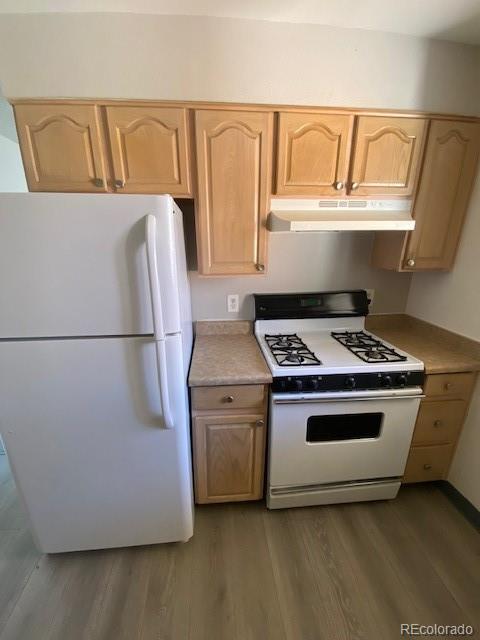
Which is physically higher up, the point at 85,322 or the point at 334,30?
the point at 334,30

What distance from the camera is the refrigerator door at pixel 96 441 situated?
1.11m

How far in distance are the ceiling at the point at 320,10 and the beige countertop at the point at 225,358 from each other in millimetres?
1607

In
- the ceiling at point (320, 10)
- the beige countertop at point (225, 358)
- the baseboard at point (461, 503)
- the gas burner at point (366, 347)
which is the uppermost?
the ceiling at point (320, 10)

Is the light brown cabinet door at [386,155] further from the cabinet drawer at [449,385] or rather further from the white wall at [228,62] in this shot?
the cabinet drawer at [449,385]

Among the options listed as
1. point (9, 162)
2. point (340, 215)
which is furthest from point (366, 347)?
point (9, 162)

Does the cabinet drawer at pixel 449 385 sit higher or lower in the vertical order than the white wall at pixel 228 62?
lower

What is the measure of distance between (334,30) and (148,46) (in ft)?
3.02

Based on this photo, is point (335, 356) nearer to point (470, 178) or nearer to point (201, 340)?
point (201, 340)

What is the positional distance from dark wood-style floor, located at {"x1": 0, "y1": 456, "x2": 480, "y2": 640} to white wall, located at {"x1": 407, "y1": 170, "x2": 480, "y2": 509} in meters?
0.25

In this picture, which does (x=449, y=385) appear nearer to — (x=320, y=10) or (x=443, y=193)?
(x=443, y=193)

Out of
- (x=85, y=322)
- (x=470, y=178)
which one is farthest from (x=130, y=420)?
(x=470, y=178)

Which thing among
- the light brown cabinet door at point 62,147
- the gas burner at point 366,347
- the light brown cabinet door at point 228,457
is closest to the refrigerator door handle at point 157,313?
the light brown cabinet door at point 228,457

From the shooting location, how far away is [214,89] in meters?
1.35

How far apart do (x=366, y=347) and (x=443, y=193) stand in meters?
0.98
